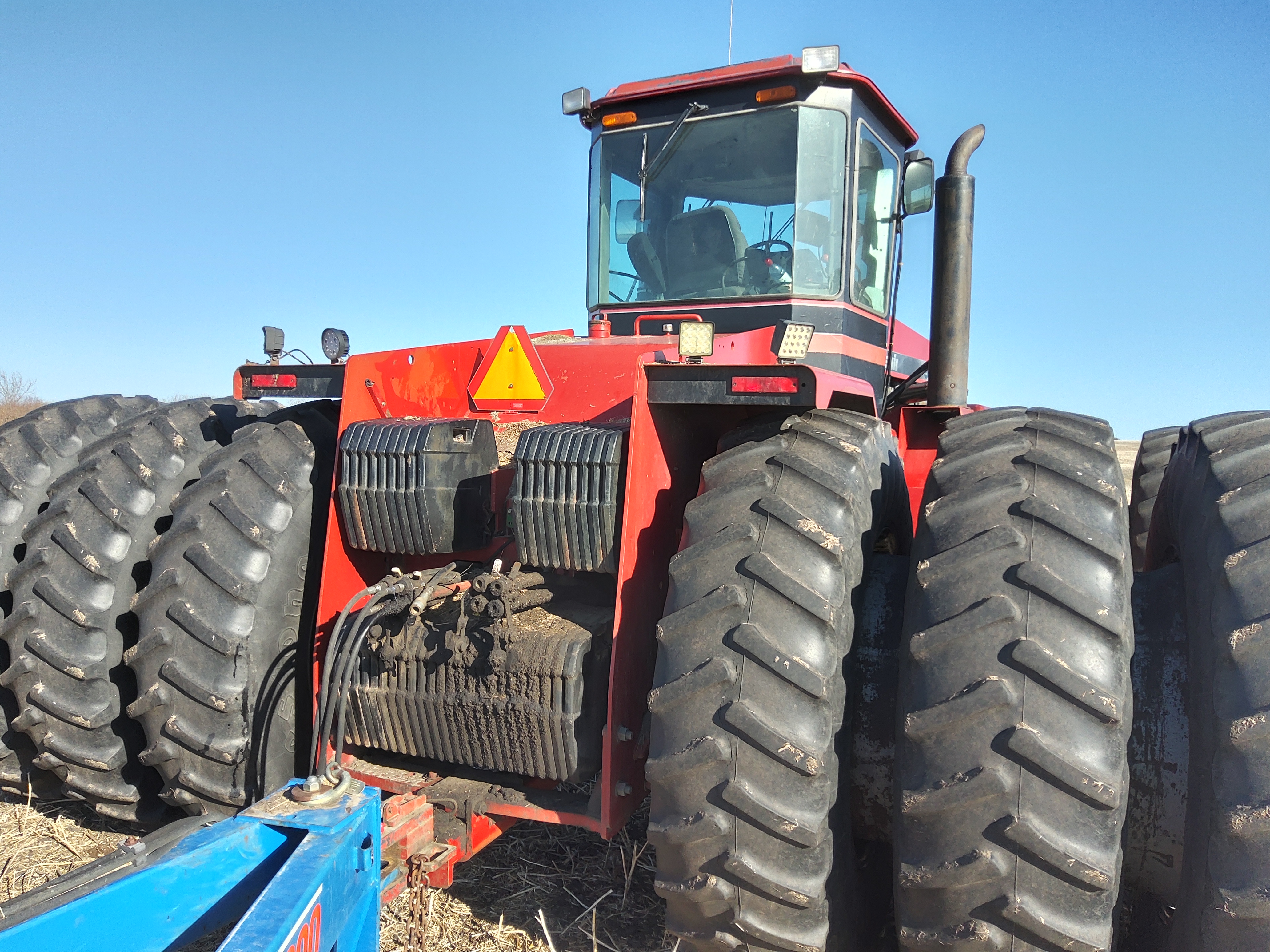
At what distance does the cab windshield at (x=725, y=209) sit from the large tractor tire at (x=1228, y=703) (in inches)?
75.7

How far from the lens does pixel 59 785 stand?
344 cm

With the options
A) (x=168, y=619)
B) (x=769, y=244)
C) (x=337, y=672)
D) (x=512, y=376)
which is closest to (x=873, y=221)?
(x=769, y=244)

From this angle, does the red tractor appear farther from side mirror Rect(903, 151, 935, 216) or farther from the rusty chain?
side mirror Rect(903, 151, 935, 216)

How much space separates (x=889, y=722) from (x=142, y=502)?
2507 mm

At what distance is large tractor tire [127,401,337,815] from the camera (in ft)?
8.67

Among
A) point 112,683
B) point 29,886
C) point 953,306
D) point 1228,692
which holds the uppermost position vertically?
point 953,306

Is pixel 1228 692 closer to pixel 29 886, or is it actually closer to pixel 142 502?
pixel 142 502

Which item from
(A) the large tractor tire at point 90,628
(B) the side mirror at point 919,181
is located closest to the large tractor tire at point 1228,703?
(B) the side mirror at point 919,181

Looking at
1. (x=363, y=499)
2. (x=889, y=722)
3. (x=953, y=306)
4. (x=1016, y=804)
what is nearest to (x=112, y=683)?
(x=363, y=499)

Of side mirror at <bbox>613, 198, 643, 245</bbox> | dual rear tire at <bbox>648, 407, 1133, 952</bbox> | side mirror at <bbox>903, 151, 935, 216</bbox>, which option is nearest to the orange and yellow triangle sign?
dual rear tire at <bbox>648, 407, 1133, 952</bbox>

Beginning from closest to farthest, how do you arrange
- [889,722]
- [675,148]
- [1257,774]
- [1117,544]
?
[1257,774] → [1117,544] → [889,722] → [675,148]

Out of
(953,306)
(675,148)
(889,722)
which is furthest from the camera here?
(675,148)

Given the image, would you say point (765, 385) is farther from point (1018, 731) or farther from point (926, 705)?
point (1018, 731)

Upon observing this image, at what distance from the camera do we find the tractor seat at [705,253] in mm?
3980
